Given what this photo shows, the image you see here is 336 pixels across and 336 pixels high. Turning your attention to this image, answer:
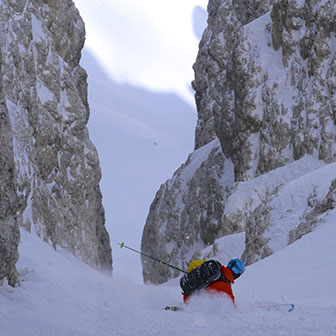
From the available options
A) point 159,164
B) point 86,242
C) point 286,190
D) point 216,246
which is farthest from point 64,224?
point 159,164

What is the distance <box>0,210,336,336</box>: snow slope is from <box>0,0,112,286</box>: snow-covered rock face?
13.3 metres

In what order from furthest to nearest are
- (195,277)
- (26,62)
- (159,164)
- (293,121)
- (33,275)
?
(159,164) → (293,121) → (26,62) → (33,275) → (195,277)

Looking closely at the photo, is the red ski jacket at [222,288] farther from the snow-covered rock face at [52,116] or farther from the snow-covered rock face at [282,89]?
the snow-covered rock face at [282,89]

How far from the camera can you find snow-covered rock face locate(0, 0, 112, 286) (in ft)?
85.2

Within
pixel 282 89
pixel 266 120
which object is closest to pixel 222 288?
pixel 266 120

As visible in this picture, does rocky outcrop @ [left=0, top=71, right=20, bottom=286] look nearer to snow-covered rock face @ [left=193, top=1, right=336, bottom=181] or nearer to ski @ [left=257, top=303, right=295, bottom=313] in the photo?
ski @ [left=257, top=303, right=295, bottom=313]

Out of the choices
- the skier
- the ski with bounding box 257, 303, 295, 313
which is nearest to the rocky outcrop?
the skier

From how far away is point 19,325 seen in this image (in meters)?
4.86

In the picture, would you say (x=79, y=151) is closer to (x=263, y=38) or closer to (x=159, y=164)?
(x=263, y=38)

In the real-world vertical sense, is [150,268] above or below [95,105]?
below

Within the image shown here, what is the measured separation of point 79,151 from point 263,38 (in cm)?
1551

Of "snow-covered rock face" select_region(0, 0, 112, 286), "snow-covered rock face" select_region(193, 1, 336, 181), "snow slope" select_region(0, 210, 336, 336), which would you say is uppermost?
"snow-covered rock face" select_region(193, 1, 336, 181)

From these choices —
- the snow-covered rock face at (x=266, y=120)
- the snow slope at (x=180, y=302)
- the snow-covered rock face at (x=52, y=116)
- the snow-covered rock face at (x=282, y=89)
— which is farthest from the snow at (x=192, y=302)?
the snow-covered rock face at (x=282, y=89)

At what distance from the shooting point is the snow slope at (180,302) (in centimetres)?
482
